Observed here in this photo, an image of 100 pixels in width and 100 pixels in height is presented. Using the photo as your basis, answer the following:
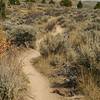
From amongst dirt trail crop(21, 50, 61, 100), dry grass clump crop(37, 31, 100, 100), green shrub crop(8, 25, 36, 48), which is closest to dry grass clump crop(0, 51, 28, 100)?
dirt trail crop(21, 50, 61, 100)

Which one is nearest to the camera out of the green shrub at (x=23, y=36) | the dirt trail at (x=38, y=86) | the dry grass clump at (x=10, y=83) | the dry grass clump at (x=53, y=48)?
the dry grass clump at (x=10, y=83)

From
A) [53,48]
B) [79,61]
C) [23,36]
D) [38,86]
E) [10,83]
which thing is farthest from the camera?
[23,36]

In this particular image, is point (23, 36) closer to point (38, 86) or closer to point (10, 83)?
point (38, 86)

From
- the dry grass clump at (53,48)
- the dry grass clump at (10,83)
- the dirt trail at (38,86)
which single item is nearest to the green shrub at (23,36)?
the dry grass clump at (53,48)

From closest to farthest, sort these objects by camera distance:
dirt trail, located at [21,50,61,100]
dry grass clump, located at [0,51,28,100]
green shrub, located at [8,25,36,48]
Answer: dry grass clump, located at [0,51,28,100] → dirt trail, located at [21,50,61,100] → green shrub, located at [8,25,36,48]

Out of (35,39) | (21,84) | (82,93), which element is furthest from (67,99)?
(35,39)

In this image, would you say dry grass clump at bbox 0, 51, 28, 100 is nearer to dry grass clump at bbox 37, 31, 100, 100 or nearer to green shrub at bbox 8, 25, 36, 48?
dry grass clump at bbox 37, 31, 100, 100

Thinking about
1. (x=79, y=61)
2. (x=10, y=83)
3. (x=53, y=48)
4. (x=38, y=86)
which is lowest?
(x=53, y=48)

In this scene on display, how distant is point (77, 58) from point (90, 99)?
2.89 meters

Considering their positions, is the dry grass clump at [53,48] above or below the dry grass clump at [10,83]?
below

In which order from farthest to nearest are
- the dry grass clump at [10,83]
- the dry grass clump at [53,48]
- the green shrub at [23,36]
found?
the green shrub at [23,36] → the dry grass clump at [53,48] → the dry grass clump at [10,83]

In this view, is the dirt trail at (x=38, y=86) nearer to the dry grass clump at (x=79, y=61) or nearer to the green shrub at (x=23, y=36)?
the dry grass clump at (x=79, y=61)

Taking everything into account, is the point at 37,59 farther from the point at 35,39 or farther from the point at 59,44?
the point at 35,39

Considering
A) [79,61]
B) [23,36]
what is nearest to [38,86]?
[79,61]
